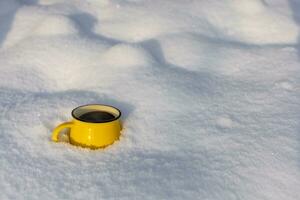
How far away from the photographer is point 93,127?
55.1 inches

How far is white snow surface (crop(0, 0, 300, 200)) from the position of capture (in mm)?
1283

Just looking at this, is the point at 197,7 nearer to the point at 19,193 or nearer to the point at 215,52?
the point at 215,52

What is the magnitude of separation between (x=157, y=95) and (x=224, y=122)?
0.97ft

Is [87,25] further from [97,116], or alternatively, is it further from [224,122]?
[224,122]

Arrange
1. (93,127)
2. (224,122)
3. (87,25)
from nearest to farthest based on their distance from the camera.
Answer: (93,127)
(224,122)
(87,25)

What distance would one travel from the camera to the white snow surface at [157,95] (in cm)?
128

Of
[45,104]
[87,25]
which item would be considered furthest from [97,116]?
[87,25]

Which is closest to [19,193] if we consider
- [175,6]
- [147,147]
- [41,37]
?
[147,147]

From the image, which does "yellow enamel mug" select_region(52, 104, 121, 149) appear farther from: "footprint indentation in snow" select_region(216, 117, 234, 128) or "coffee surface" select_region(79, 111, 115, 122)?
"footprint indentation in snow" select_region(216, 117, 234, 128)

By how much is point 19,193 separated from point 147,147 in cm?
43

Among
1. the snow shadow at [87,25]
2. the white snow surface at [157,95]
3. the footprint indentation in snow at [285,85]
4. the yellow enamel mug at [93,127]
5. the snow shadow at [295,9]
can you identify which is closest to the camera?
the white snow surface at [157,95]

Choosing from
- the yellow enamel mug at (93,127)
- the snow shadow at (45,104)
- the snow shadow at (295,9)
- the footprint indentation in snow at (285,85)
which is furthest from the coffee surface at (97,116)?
the snow shadow at (295,9)

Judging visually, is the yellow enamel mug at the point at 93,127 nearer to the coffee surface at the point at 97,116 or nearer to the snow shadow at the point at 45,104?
the coffee surface at the point at 97,116


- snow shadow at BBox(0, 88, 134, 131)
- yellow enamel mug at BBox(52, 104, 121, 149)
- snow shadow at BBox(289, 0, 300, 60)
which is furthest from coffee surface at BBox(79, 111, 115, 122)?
snow shadow at BBox(289, 0, 300, 60)
